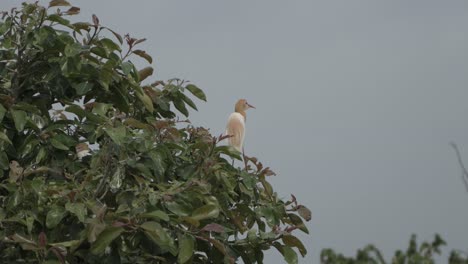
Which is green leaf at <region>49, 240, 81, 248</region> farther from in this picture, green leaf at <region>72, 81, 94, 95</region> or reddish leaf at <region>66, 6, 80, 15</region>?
reddish leaf at <region>66, 6, 80, 15</region>

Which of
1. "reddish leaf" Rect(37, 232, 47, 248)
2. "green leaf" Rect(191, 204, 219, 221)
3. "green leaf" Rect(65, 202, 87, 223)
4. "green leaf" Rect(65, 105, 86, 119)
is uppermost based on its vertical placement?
"green leaf" Rect(65, 105, 86, 119)

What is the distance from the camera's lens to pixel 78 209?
15.6 ft

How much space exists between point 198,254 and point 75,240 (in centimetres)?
73

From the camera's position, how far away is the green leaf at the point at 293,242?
532 cm

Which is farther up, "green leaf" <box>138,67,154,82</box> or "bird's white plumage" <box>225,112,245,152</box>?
"bird's white plumage" <box>225,112,245,152</box>

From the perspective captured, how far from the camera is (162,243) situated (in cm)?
461

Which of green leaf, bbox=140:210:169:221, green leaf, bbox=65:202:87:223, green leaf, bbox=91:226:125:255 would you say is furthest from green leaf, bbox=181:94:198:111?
green leaf, bbox=91:226:125:255

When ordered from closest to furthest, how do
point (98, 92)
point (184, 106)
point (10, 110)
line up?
point (10, 110)
point (98, 92)
point (184, 106)

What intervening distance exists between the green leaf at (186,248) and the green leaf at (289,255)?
0.74 metres

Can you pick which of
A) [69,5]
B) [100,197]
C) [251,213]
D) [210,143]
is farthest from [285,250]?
[69,5]

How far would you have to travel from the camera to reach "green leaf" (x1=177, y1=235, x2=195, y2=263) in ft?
15.4

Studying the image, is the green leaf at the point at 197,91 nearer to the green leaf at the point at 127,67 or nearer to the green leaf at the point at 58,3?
the green leaf at the point at 127,67

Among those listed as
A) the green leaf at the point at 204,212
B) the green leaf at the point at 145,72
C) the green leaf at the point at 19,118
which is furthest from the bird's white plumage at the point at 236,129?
the green leaf at the point at 204,212

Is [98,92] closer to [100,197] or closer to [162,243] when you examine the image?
[100,197]
